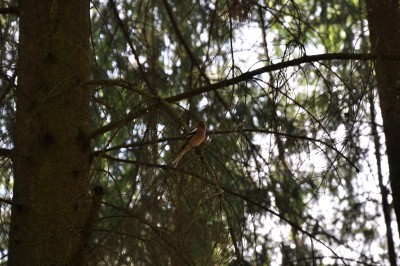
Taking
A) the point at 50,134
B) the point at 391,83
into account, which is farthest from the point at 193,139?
the point at 391,83

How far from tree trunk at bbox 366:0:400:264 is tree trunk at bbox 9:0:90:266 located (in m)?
2.78

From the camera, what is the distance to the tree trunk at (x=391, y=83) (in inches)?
216

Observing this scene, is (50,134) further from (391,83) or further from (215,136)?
(391,83)

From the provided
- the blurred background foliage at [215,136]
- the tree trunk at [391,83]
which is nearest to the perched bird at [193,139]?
the blurred background foliage at [215,136]

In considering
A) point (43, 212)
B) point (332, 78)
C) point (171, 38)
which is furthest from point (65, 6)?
point (171, 38)

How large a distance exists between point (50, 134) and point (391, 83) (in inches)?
127

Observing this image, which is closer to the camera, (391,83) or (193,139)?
(193,139)

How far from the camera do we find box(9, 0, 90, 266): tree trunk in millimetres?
3295

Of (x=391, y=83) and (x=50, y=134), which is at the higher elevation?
(x=391, y=83)

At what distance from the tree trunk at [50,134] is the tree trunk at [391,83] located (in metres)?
2.78

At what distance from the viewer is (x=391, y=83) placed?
5.52 metres

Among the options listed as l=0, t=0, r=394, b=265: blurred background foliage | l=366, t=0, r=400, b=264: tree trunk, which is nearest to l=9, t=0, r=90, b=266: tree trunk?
l=0, t=0, r=394, b=265: blurred background foliage

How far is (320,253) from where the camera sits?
21.6 feet

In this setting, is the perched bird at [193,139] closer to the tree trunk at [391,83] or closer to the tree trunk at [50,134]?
the tree trunk at [50,134]
